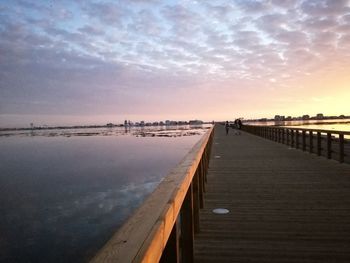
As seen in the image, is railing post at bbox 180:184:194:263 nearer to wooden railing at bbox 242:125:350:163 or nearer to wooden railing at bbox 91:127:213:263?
wooden railing at bbox 91:127:213:263

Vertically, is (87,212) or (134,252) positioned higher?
(134,252)

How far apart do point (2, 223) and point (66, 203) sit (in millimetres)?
2643

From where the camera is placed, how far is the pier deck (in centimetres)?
356

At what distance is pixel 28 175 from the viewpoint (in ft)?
66.4

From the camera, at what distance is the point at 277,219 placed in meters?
4.71

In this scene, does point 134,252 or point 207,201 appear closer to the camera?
point 134,252

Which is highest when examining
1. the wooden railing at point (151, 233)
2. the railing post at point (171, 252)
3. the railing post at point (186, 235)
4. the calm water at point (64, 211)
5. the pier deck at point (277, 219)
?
the wooden railing at point (151, 233)

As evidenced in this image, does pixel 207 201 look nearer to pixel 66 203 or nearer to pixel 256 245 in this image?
pixel 256 245

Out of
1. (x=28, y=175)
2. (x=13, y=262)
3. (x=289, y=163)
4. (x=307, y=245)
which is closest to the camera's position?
(x=307, y=245)

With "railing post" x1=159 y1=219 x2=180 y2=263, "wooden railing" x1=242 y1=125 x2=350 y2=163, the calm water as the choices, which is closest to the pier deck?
"railing post" x1=159 y1=219 x2=180 y2=263

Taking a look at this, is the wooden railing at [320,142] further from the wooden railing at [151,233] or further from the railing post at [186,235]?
the wooden railing at [151,233]

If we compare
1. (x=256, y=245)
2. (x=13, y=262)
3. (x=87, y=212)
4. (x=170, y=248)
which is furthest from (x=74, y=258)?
(x=170, y=248)

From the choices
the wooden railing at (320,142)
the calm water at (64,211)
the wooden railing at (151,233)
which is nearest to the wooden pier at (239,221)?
the wooden railing at (151,233)

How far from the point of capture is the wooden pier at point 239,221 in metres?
1.60
